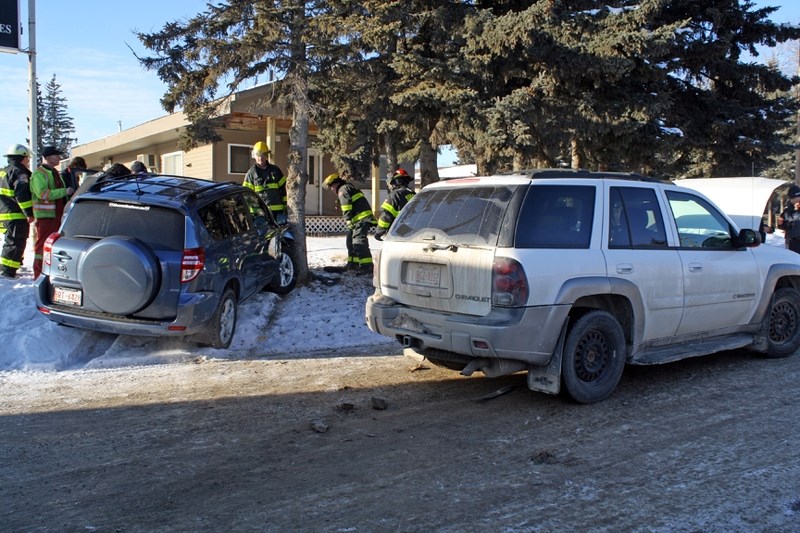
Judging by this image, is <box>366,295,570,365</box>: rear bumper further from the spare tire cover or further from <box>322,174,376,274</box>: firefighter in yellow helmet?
<box>322,174,376,274</box>: firefighter in yellow helmet

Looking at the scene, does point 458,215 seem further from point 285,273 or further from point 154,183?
point 285,273

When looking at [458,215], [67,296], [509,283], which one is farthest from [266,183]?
[509,283]

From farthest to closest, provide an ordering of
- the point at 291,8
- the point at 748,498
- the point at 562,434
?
1. the point at 291,8
2. the point at 562,434
3. the point at 748,498

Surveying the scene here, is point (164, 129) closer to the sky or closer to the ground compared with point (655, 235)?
closer to the sky

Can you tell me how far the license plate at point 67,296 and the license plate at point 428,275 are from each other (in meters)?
3.64

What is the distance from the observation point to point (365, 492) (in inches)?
159

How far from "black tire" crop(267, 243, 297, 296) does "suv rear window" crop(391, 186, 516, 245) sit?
12.1 ft

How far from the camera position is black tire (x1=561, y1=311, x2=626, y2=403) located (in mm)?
5527

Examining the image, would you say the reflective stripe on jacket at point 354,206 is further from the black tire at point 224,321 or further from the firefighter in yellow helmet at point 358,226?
the black tire at point 224,321

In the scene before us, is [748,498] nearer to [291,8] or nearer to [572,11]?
[291,8]

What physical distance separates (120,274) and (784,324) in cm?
702

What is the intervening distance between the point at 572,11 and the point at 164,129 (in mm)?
11877

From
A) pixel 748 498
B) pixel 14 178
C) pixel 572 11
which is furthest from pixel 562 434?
pixel 572 11

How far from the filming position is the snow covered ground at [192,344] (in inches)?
285
